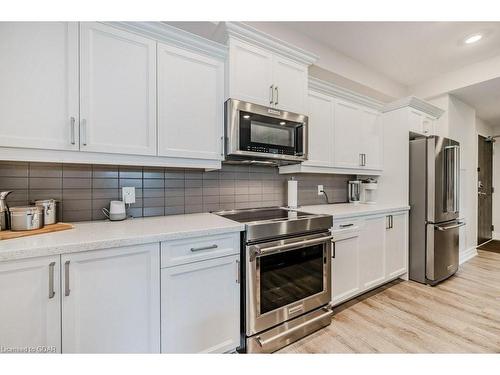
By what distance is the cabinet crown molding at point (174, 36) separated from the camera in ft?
4.55

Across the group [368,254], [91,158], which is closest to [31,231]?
[91,158]

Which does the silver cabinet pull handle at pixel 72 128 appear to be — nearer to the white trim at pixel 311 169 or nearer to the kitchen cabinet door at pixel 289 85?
the kitchen cabinet door at pixel 289 85

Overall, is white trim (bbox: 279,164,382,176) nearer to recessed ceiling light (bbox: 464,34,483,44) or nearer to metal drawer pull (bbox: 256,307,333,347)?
metal drawer pull (bbox: 256,307,333,347)

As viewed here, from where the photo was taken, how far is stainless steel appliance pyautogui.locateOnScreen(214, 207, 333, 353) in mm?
1437

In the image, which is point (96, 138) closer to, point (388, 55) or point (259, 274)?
point (259, 274)

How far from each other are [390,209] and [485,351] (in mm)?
1257

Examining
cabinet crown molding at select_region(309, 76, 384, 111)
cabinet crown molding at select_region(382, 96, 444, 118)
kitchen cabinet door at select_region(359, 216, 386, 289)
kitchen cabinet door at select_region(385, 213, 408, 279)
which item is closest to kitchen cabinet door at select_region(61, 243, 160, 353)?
kitchen cabinet door at select_region(359, 216, 386, 289)

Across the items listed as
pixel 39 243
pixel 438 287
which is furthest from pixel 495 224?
pixel 39 243

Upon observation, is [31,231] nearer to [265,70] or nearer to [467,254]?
[265,70]

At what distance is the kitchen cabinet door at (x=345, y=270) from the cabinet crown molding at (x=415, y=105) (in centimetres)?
179

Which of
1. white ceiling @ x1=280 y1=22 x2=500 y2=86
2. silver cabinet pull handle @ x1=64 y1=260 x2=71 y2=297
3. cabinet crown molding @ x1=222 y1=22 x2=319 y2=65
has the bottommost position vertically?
silver cabinet pull handle @ x1=64 y1=260 x2=71 y2=297

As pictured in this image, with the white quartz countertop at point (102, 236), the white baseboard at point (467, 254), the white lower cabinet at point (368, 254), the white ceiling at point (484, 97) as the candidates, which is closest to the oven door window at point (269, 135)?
the white quartz countertop at point (102, 236)

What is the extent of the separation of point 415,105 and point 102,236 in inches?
134

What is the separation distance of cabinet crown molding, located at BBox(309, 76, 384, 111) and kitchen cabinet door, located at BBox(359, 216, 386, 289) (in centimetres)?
137
